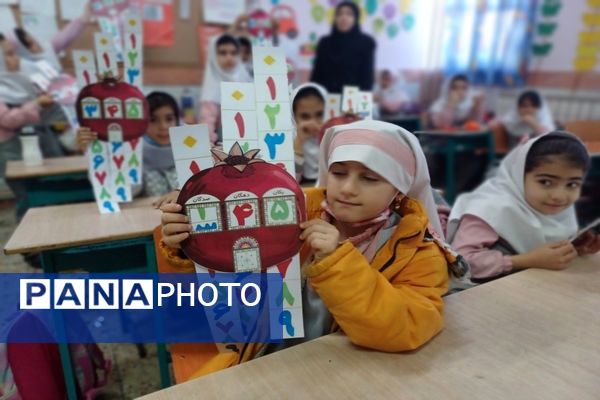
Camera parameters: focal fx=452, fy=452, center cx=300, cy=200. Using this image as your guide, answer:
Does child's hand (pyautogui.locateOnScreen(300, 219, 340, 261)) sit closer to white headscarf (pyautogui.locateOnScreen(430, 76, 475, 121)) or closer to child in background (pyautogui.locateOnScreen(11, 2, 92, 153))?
child in background (pyautogui.locateOnScreen(11, 2, 92, 153))

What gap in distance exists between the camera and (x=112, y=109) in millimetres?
1699

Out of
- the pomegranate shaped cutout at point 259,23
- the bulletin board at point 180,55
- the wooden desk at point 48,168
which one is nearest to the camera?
the wooden desk at point 48,168

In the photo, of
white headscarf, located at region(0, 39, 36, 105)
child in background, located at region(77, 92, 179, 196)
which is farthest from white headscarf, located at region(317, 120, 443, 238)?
Result: white headscarf, located at region(0, 39, 36, 105)

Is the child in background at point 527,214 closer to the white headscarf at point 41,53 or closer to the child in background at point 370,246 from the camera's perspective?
the child in background at point 370,246

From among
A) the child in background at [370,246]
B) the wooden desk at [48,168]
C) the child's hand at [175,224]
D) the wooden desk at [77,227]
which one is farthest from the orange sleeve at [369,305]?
the wooden desk at [48,168]

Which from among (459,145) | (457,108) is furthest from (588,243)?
(457,108)

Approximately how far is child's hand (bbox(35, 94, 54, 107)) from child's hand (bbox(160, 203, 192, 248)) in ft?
8.17

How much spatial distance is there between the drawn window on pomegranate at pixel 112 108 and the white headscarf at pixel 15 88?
188 cm

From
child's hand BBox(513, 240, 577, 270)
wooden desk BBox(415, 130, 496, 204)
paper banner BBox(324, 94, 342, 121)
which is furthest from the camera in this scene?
wooden desk BBox(415, 130, 496, 204)

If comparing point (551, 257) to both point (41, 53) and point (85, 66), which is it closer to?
point (85, 66)

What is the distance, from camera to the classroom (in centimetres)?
82

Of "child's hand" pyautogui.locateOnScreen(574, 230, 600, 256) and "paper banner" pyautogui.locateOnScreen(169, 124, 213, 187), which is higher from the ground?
"paper banner" pyautogui.locateOnScreen(169, 124, 213, 187)

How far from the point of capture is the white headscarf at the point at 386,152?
0.90 meters

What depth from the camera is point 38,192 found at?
8.13 ft
